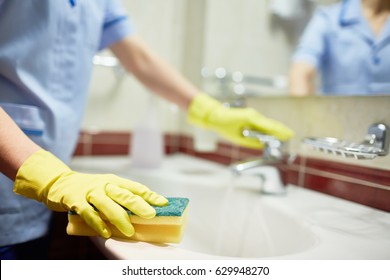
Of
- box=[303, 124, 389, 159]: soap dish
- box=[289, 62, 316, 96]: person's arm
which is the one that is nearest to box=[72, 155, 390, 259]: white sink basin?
box=[303, 124, 389, 159]: soap dish

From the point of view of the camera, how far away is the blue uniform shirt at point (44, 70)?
0.53m

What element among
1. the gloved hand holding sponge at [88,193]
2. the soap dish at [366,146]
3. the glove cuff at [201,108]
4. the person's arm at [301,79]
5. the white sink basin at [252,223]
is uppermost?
the person's arm at [301,79]

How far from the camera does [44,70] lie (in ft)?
1.87

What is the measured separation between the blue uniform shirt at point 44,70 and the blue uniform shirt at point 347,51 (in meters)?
0.48

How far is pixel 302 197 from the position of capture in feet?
2.22

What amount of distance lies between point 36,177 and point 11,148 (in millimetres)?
51

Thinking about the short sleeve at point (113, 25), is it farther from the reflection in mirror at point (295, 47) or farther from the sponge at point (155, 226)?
the sponge at point (155, 226)

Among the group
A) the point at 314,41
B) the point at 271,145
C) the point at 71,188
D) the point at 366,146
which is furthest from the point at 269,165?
the point at 71,188

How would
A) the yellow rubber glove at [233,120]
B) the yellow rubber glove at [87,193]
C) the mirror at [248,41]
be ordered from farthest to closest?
the mirror at [248,41]
the yellow rubber glove at [233,120]
the yellow rubber glove at [87,193]

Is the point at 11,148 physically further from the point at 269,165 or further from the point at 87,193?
the point at 269,165

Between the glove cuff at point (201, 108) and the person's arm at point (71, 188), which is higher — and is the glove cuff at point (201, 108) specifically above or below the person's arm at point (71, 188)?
above

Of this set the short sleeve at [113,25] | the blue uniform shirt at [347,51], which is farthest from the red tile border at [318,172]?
the short sleeve at [113,25]

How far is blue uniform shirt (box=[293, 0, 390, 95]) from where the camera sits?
0.61 metres
